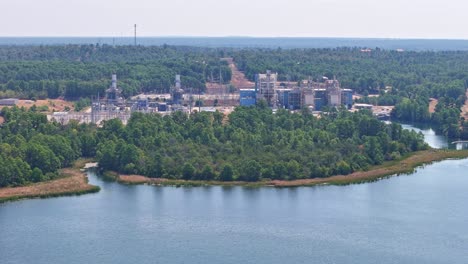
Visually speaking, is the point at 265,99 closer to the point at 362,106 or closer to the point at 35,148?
the point at 362,106

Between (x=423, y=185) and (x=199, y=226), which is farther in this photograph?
(x=423, y=185)

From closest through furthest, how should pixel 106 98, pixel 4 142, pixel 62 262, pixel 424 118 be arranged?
pixel 62 262 < pixel 4 142 < pixel 424 118 < pixel 106 98

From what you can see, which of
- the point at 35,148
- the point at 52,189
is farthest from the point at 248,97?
the point at 52,189

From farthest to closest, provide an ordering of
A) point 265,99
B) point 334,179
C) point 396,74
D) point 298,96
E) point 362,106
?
point 396,74 < point 362,106 < point 298,96 < point 265,99 < point 334,179

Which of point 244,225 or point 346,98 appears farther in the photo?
point 346,98

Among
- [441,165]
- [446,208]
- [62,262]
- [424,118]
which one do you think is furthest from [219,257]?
[424,118]

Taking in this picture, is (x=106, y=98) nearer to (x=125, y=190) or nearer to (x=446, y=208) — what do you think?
(x=125, y=190)

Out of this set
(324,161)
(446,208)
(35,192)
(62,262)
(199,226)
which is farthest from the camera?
(324,161)

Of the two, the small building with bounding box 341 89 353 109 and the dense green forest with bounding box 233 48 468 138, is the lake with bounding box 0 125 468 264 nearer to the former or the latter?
the dense green forest with bounding box 233 48 468 138
